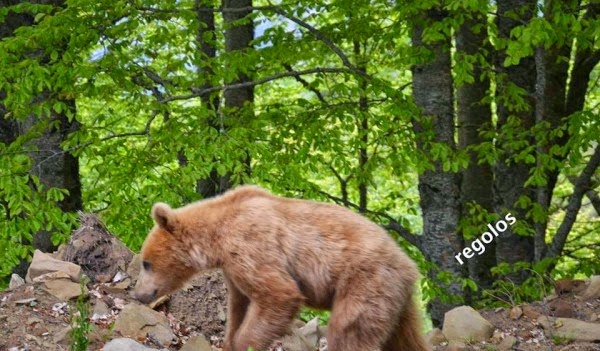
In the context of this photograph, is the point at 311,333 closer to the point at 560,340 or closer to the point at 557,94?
the point at 560,340

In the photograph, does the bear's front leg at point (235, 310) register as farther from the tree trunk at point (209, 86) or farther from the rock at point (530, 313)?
the tree trunk at point (209, 86)

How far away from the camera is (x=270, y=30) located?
12664 mm

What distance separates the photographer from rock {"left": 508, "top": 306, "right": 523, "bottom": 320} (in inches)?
345

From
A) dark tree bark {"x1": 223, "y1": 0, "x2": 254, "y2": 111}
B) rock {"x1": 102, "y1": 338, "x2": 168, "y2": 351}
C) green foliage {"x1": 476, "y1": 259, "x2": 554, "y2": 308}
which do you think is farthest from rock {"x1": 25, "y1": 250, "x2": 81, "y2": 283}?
dark tree bark {"x1": 223, "y1": 0, "x2": 254, "y2": 111}

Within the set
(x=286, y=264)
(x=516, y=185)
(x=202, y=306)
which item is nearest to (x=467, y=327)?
(x=202, y=306)

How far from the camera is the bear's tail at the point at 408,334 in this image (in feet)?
20.8

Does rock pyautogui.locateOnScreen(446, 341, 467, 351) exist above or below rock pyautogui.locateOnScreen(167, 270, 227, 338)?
below

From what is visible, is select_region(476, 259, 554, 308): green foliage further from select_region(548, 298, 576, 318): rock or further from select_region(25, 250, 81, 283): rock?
select_region(25, 250, 81, 283): rock

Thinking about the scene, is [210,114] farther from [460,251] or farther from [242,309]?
[242,309]

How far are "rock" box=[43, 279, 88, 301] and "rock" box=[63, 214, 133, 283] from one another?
46 centimetres

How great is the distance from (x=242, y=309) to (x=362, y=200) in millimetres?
11694

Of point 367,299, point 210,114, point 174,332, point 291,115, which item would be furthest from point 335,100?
point 367,299

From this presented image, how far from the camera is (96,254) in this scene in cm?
790

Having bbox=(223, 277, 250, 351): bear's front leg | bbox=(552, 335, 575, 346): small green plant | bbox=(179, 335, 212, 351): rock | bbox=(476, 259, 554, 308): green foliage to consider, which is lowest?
bbox=(476, 259, 554, 308): green foliage
